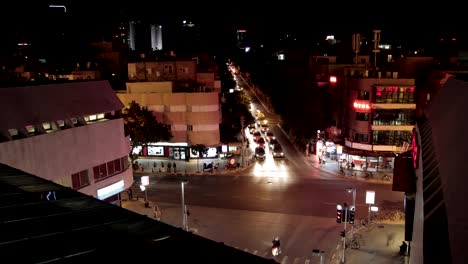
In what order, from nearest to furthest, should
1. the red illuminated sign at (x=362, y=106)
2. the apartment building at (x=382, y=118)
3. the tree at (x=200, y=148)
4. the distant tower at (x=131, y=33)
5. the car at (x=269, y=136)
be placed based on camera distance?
the apartment building at (x=382, y=118)
the red illuminated sign at (x=362, y=106)
the tree at (x=200, y=148)
the car at (x=269, y=136)
the distant tower at (x=131, y=33)

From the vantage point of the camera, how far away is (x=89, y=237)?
25.8 ft

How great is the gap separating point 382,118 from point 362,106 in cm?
254

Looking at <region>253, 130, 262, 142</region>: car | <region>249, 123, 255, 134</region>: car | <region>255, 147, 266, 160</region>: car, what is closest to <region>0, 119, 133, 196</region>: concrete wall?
<region>255, 147, 266, 160</region>: car

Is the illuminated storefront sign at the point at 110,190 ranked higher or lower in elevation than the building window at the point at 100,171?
lower

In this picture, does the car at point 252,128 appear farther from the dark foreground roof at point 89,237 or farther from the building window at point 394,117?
the dark foreground roof at point 89,237

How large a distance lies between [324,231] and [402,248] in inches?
211

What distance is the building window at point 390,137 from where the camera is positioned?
151ft

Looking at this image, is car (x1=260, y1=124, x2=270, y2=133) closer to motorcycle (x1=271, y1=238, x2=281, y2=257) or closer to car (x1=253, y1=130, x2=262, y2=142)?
car (x1=253, y1=130, x2=262, y2=142)

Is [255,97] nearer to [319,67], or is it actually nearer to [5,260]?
[319,67]

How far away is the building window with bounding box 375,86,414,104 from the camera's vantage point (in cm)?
4538

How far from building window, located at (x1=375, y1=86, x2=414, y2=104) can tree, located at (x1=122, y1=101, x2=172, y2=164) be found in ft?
82.0

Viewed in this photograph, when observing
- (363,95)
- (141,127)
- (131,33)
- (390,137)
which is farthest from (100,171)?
(131,33)


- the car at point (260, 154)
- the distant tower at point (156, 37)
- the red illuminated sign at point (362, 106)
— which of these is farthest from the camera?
the distant tower at point (156, 37)

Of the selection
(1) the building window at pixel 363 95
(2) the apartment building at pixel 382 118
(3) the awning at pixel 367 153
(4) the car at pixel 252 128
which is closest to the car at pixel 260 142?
(4) the car at pixel 252 128
